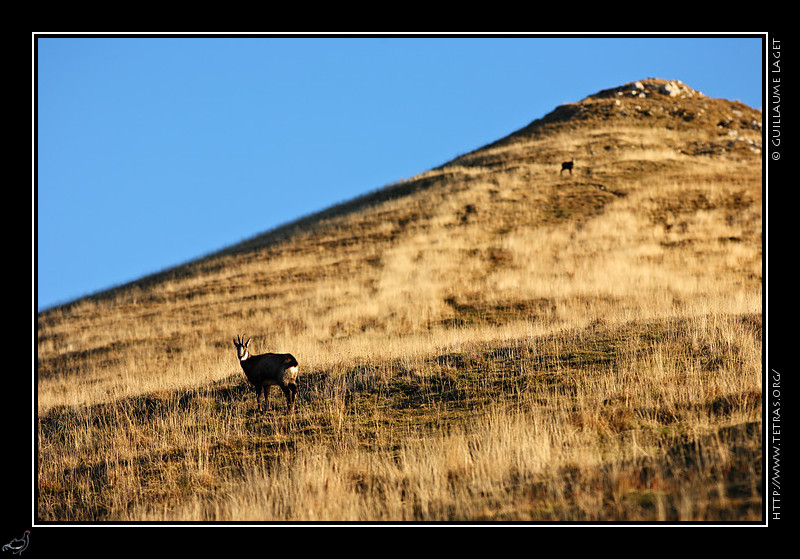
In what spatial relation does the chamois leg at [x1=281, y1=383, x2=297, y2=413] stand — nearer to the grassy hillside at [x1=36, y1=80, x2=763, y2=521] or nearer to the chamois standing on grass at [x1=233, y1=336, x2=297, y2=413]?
the chamois standing on grass at [x1=233, y1=336, x2=297, y2=413]

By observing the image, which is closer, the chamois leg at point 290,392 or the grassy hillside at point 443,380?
the grassy hillside at point 443,380

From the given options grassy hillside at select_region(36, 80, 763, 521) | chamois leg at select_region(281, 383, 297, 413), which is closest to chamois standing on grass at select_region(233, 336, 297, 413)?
chamois leg at select_region(281, 383, 297, 413)

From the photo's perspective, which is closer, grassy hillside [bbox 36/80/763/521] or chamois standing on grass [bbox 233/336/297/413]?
grassy hillside [bbox 36/80/763/521]

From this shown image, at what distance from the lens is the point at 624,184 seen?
36.5 metres

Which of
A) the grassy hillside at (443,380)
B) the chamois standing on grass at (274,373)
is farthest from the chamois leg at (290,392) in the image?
the grassy hillside at (443,380)

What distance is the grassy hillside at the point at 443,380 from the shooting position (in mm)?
6953

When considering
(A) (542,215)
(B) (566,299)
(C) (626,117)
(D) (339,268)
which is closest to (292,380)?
(B) (566,299)

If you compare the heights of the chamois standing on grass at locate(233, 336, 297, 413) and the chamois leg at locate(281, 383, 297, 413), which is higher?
the chamois standing on grass at locate(233, 336, 297, 413)

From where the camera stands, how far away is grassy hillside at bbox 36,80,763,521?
6953mm

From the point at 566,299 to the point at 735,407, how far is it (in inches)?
545

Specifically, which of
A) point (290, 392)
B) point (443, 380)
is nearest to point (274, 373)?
point (290, 392)

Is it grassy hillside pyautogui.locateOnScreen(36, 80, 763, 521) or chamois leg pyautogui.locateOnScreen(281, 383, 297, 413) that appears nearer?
grassy hillside pyautogui.locateOnScreen(36, 80, 763, 521)

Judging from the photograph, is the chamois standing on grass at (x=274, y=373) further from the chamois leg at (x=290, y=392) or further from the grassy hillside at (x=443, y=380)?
the grassy hillside at (x=443, y=380)
